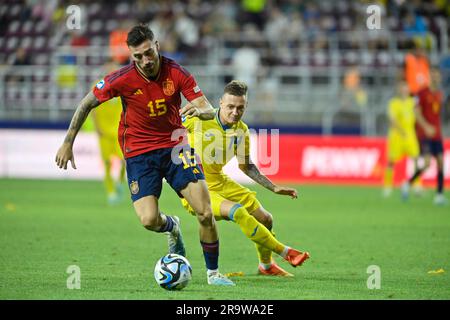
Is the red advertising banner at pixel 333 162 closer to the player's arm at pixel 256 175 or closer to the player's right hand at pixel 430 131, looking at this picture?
the player's right hand at pixel 430 131

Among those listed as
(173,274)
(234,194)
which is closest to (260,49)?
(234,194)

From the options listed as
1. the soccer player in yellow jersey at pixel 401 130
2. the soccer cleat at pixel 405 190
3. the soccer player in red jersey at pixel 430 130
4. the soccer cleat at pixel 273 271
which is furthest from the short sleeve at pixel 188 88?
the soccer player in yellow jersey at pixel 401 130

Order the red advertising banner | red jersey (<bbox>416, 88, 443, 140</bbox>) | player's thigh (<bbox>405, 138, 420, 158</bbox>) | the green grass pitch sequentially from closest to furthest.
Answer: the green grass pitch < red jersey (<bbox>416, 88, 443, 140</bbox>) < player's thigh (<bbox>405, 138, 420, 158</bbox>) < the red advertising banner

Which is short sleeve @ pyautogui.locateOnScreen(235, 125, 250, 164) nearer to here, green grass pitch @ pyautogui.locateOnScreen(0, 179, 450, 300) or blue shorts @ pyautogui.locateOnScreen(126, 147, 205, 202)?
blue shorts @ pyautogui.locateOnScreen(126, 147, 205, 202)

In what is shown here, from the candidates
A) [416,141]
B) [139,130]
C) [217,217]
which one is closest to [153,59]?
[139,130]

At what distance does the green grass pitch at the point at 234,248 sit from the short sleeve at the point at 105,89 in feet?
5.60

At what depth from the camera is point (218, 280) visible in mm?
8305

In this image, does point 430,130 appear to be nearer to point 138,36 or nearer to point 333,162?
point 333,162

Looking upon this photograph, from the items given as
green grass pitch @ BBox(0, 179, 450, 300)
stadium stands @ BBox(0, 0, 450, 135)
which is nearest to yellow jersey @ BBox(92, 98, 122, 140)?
green grass pitch @ BBox(0, 179, 450, 300)

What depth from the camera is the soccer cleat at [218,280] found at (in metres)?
8.27

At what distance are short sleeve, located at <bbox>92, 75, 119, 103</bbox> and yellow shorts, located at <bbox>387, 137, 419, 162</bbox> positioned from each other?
12222mm

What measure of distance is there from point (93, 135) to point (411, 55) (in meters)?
8.53

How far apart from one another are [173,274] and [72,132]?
157 centimetres

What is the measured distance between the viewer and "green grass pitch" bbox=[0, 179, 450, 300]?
26.1ft
